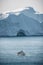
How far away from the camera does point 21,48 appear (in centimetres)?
159

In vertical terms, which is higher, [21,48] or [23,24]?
[23,24]

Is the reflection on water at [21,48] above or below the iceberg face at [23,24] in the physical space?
below

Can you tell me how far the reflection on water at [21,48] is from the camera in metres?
1.57

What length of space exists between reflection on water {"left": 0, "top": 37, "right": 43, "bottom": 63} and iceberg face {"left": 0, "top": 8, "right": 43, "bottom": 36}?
0.08m

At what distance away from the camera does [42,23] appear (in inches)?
63.6

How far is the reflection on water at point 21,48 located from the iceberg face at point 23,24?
0.08 m

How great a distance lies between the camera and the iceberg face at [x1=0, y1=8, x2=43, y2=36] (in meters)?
1.61

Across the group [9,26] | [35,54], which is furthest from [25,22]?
[35,54]

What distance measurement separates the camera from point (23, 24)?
5.29ft

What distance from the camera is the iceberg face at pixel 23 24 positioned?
1.61 meters

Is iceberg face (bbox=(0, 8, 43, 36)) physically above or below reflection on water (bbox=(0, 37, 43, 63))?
above

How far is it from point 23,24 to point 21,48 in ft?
0.95

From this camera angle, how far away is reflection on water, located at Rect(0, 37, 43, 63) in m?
1.57

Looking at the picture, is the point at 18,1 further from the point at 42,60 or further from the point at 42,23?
the point at 42,60
